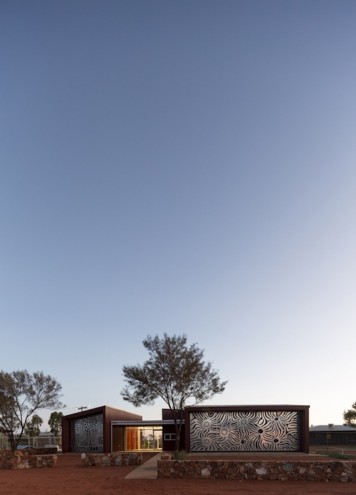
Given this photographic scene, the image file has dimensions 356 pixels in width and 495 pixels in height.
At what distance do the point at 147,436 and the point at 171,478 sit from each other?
3229cm

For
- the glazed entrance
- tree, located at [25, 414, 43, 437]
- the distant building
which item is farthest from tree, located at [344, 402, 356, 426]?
tree, located at [25, 414, 43, 437]

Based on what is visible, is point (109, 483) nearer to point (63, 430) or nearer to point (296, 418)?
point (296, 418)

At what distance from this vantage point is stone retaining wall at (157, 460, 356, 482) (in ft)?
65.0

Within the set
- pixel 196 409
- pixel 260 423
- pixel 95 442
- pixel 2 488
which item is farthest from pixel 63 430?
pixel 2 488

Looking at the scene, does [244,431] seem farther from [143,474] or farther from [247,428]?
[143,474]

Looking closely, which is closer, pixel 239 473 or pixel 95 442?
pixel 239 473

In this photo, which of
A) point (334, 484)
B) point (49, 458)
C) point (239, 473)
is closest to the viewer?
point (334, 484)

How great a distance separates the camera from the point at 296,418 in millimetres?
40125

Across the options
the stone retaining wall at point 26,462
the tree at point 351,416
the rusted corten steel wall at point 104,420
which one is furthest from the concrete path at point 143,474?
the tree at point 351,416

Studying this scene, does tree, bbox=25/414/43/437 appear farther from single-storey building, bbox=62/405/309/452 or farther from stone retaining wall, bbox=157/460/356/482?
stone retaining wall, bbox=157/460/356/482

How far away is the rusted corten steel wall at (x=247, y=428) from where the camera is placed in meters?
39.3

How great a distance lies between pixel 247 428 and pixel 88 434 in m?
15.0

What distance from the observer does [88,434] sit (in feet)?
149

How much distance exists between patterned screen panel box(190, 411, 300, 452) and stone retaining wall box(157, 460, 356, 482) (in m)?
19.4
